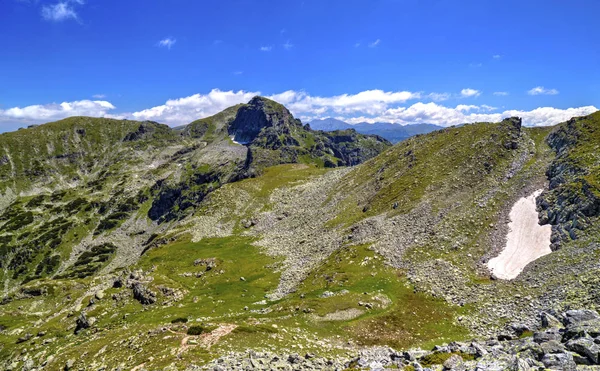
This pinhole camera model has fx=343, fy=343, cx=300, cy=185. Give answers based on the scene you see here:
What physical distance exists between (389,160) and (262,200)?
54700 millimetres

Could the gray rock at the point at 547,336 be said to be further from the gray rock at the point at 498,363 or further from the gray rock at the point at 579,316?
the gray rock at the point at 498,363

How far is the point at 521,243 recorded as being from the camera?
58.9m

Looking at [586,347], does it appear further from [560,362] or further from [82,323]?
[82,323]

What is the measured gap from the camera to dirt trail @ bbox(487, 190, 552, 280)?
53.2 meters

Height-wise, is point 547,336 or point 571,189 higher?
point 571,189

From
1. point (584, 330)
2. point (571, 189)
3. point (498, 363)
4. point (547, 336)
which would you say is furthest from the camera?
point (571, 189)

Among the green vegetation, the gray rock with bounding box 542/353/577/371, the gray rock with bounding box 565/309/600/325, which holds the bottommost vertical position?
the green vegetation

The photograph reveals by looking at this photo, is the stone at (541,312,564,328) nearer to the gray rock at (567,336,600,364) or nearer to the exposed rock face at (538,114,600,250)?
the gray rock at (567,336,600,364)

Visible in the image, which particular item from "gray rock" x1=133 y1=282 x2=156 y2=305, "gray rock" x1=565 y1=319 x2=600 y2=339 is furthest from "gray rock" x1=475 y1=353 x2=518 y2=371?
"gray rock" x1=133 y1=282 x2=156 y2=305

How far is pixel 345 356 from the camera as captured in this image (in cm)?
3378

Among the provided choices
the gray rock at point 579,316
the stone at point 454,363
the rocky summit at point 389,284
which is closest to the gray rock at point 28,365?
the rocky summit at point 389,284

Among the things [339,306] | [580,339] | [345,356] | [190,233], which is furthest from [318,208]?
[580,339]

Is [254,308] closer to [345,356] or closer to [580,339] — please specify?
[345,356]

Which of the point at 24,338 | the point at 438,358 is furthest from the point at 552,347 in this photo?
the point at 24,338
